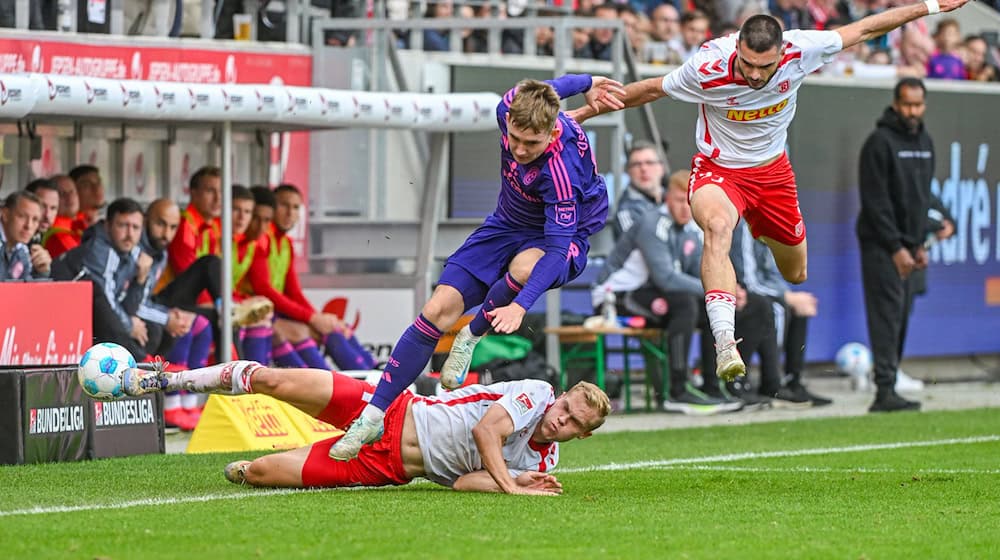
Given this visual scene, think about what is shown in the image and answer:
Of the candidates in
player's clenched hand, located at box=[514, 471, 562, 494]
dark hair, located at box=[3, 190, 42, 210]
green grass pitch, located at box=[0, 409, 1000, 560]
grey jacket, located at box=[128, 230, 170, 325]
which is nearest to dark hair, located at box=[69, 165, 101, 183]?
grey jacket, located at box=[128, 230, 170, 325]

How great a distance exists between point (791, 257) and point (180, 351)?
204 inches

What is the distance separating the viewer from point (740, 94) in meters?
10.5

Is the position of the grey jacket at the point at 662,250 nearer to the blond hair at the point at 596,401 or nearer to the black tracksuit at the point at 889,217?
the black tracksuit at the point at 889,217

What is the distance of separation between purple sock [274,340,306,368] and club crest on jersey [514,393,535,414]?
6630 mm

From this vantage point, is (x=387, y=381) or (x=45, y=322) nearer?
(x=387, y=381)

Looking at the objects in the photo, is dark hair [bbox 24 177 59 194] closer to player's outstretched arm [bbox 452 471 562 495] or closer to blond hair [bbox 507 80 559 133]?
blond hair [bbox 507 80 559 133]

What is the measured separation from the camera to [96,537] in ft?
23.6

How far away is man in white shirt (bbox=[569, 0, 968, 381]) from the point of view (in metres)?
10.1

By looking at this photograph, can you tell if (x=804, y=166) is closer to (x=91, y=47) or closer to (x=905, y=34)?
(x=905, y=34)

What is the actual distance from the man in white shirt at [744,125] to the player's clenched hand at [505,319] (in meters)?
1.35

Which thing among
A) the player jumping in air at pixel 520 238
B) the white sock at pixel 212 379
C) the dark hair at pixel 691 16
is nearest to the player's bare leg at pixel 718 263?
the player jumping in air at pixel 520 238

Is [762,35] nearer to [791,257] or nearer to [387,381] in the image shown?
[791,257]

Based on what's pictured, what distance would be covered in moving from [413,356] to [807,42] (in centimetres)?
291

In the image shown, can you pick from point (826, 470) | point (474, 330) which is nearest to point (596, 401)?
point (474, 330)
